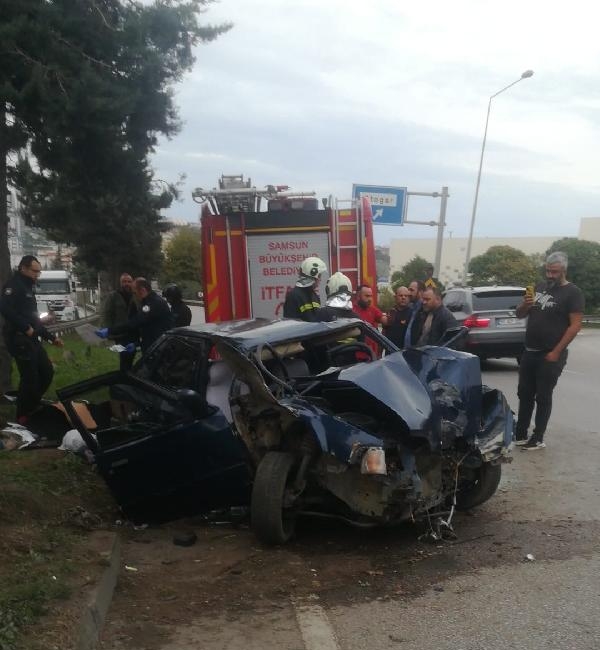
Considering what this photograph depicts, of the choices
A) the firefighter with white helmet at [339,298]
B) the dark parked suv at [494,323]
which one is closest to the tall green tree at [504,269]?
the dark parked suv at [494,323]

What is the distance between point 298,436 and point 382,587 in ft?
3.69

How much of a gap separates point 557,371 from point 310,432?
3.84 m

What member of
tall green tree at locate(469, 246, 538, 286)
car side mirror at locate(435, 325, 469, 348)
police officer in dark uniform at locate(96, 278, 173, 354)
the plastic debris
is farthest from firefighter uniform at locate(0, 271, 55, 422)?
tall green tree at locate(469, 246, 538, 286)

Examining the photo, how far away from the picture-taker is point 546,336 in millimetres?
7746

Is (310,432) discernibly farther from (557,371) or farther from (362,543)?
(557,371)

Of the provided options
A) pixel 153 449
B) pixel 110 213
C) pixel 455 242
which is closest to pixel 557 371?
pixel 153 449

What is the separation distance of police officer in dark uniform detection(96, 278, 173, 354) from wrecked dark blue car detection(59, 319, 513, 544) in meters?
3.28

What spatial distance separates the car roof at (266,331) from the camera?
552 cm

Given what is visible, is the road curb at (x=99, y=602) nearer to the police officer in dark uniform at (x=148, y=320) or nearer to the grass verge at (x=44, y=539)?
the grass verge at (x=44, y=539)

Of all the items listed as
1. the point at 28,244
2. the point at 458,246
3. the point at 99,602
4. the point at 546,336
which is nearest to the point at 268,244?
the point at 546,336

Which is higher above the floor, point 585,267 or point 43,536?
point 43,536

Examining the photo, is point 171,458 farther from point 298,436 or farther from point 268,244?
point 268,244

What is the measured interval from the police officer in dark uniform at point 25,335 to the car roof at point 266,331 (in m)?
2.07

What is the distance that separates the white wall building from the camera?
253ft
